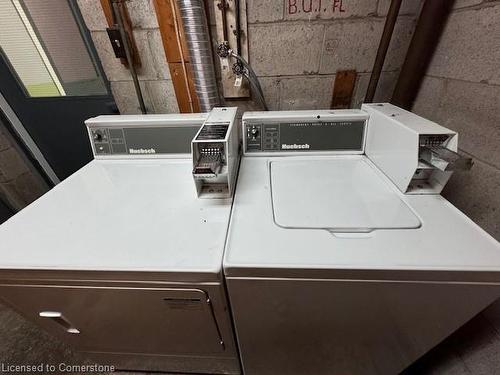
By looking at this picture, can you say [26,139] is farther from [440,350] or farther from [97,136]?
[440,350]

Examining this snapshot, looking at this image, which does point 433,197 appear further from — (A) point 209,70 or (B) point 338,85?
(A) point 209,70

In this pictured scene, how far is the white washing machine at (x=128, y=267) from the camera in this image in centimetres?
53

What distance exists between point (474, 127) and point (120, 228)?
4.28ft

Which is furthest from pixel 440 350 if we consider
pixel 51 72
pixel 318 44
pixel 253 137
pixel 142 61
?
pixel 51 72

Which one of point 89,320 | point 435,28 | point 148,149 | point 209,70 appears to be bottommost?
point 89,320

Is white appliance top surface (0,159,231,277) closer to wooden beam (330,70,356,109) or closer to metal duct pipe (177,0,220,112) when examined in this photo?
metal duct pipe (177,0,220,112)

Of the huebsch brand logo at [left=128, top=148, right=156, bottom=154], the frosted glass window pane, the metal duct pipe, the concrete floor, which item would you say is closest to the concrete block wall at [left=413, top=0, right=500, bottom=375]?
the concrete floor

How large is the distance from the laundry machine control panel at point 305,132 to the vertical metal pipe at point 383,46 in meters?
0.26

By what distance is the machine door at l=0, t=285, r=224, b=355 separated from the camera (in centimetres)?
57

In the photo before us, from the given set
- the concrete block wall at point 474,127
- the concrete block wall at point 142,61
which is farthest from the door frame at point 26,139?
the concrete block wall at point 474,127

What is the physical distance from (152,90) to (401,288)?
1414 mm

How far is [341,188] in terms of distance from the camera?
0.76 metres

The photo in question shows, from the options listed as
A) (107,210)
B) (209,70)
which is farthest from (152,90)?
(107,210)

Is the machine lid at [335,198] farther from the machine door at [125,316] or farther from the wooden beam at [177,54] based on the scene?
the wooden beam at [177,54]
